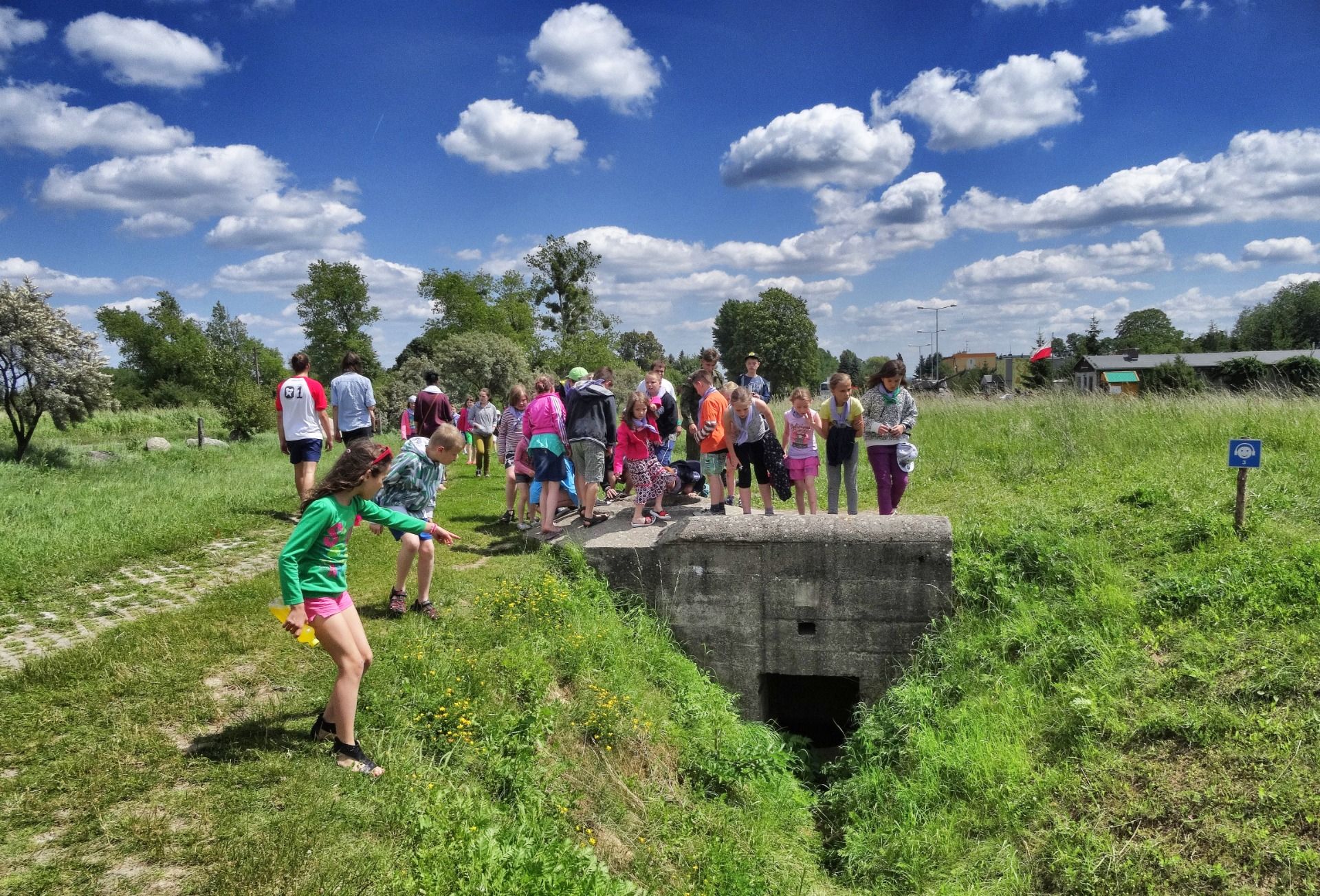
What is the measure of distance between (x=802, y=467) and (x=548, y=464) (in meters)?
2.68

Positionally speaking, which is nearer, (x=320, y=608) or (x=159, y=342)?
Result: (x=320, y=608)

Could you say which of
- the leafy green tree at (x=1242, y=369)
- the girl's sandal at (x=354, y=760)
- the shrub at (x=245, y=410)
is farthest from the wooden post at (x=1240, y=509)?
the shrub at (x=245, y=410)

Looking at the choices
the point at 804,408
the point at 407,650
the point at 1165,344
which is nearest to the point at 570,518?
the point at 804,408

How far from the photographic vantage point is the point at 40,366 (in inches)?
620

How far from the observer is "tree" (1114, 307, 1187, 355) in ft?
238

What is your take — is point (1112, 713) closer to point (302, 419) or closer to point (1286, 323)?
point (302, 419)

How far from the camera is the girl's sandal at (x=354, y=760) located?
411 centimetres

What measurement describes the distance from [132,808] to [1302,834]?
20.1 feet

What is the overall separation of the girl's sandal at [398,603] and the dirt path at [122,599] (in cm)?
176

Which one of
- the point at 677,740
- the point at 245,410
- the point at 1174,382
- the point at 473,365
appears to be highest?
the point at 473,365

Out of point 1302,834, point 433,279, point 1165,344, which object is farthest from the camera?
point 1165,344

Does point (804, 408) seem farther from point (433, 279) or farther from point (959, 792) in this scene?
point (433, 279)

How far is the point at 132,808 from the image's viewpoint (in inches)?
140

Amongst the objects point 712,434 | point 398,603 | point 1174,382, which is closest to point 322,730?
point 398,603
